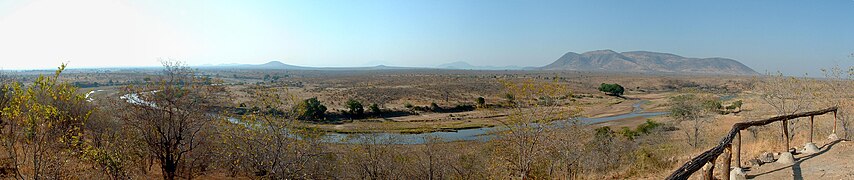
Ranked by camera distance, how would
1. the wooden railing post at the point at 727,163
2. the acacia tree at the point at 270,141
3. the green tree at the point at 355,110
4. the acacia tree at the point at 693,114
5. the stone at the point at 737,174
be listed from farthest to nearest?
the green tree at the point at 355,110
the acacia tree at the point at 693,114
the acacia tree at the point at 270,141
the stone at the point at 737,174
the wooden railing post at the point at 727,163

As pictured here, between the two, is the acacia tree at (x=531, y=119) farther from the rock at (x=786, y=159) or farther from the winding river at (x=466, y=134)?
the winding river at (x=466, y=134)

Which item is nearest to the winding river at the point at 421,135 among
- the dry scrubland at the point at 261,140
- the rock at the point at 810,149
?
the dry scrubland at the point at 261,140

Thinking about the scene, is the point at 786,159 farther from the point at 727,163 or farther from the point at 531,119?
the point at 531,119

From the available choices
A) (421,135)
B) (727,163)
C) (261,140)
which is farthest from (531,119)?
(421,135)

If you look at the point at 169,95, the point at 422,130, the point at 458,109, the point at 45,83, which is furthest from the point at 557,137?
the point at 458,109

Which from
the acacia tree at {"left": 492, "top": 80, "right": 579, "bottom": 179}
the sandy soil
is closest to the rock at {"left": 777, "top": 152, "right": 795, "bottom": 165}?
the sandy soil

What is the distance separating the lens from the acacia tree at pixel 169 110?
619 inches

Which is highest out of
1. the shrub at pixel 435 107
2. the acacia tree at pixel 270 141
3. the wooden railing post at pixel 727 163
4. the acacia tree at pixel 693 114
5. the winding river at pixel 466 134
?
the wooden railing post at pixel 727 163

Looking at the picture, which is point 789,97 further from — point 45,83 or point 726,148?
point 45,83

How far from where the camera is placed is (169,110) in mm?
16016

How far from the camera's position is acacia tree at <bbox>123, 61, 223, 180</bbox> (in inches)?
619

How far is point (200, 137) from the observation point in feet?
62.4

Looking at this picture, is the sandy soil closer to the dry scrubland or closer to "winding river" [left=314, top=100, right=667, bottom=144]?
the dry scrubland

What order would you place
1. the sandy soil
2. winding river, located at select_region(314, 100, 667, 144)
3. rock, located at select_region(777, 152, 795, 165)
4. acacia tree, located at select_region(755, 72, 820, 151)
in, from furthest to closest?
winding river, located at select_region(314, 100, 667, 144)
acacia tree, located at select_region(755, 72, 820, 151)
rock, located at select_region(777, 152, 795, 165)
the sandy soil
